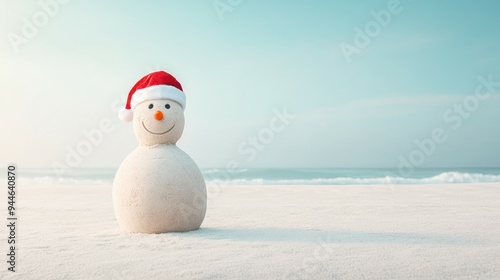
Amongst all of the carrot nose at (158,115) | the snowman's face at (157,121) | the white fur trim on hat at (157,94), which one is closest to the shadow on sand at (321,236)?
the snowman's face at (157,121)

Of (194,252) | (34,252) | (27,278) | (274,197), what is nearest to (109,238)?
(34,252)

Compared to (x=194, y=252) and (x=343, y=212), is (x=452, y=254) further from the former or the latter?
(x=343, y=212)

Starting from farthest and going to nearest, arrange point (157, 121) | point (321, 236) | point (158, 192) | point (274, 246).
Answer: point (157, 121) → point (321, 236) → point (158, 192) → point (274, 246)

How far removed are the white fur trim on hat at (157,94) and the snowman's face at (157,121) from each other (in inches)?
2.2

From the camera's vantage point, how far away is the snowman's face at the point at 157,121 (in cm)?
657

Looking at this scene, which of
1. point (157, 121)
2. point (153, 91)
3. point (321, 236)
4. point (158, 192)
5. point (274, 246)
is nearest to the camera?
point (274, 246)

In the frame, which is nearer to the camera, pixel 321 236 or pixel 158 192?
pixel 158 192

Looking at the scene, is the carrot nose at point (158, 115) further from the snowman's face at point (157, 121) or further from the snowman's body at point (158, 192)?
the snowman's body at point (158, 192)

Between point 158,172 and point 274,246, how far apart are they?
1.82 m

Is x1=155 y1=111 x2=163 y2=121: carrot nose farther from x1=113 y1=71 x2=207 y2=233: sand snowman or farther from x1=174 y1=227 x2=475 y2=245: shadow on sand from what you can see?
x1=174 y1=227 x2=475 y2=245: shadow on sand

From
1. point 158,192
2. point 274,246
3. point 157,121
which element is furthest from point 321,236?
point 157,121

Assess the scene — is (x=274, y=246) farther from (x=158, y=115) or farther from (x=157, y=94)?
(x=157, y=94)

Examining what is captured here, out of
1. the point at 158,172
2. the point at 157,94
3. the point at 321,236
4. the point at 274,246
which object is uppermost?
the point at 157,94

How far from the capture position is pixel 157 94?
21.8 ft
